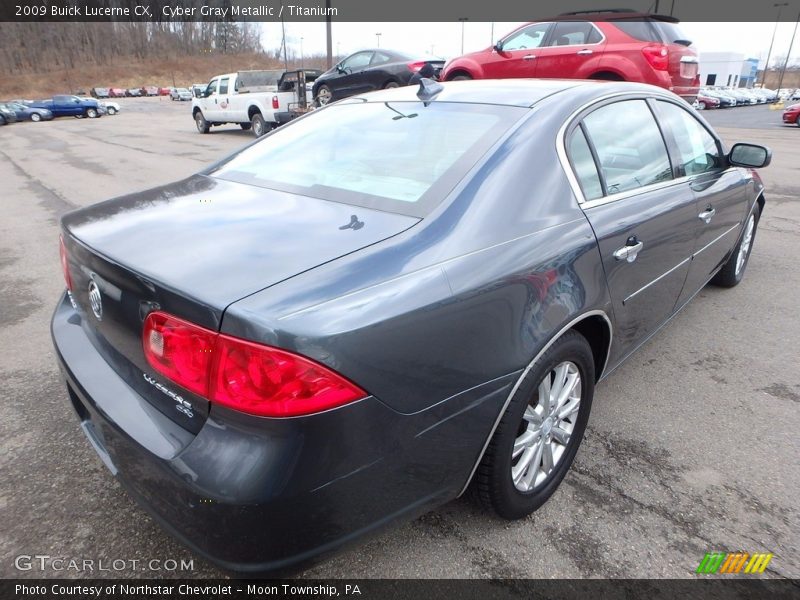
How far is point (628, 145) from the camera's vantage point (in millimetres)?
2637

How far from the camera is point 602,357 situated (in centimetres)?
242

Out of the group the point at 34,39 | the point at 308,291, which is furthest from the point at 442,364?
the point at 34,39

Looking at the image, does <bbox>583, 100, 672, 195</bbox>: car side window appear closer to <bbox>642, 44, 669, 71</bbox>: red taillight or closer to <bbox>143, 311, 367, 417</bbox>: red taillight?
<bbox>143, 311, 367, 417</bbox>: red taillight

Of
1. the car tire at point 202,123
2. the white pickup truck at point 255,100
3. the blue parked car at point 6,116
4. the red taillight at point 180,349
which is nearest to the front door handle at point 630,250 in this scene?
the red taillight at point 180,349

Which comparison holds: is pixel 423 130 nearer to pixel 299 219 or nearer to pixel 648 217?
pixel 299 219

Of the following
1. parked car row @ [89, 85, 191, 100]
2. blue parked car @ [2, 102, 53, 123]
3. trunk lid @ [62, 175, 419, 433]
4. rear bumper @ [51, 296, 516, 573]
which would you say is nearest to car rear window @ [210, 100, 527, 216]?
trunk lid @ [62, 175, 419, 433]

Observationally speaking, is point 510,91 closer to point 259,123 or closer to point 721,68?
point 259,123

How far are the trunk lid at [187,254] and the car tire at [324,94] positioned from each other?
44.4ft

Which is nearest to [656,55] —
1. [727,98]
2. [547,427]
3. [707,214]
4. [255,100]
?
[707,214]

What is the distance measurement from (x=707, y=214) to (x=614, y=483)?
173 centimetres

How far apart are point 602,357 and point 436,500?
3.69 ft

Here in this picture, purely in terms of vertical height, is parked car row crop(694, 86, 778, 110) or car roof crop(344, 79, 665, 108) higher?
car roof crop(344, 79, 665, 108)

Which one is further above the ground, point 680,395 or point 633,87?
point 633,87

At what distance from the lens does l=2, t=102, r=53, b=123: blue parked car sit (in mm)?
36062
